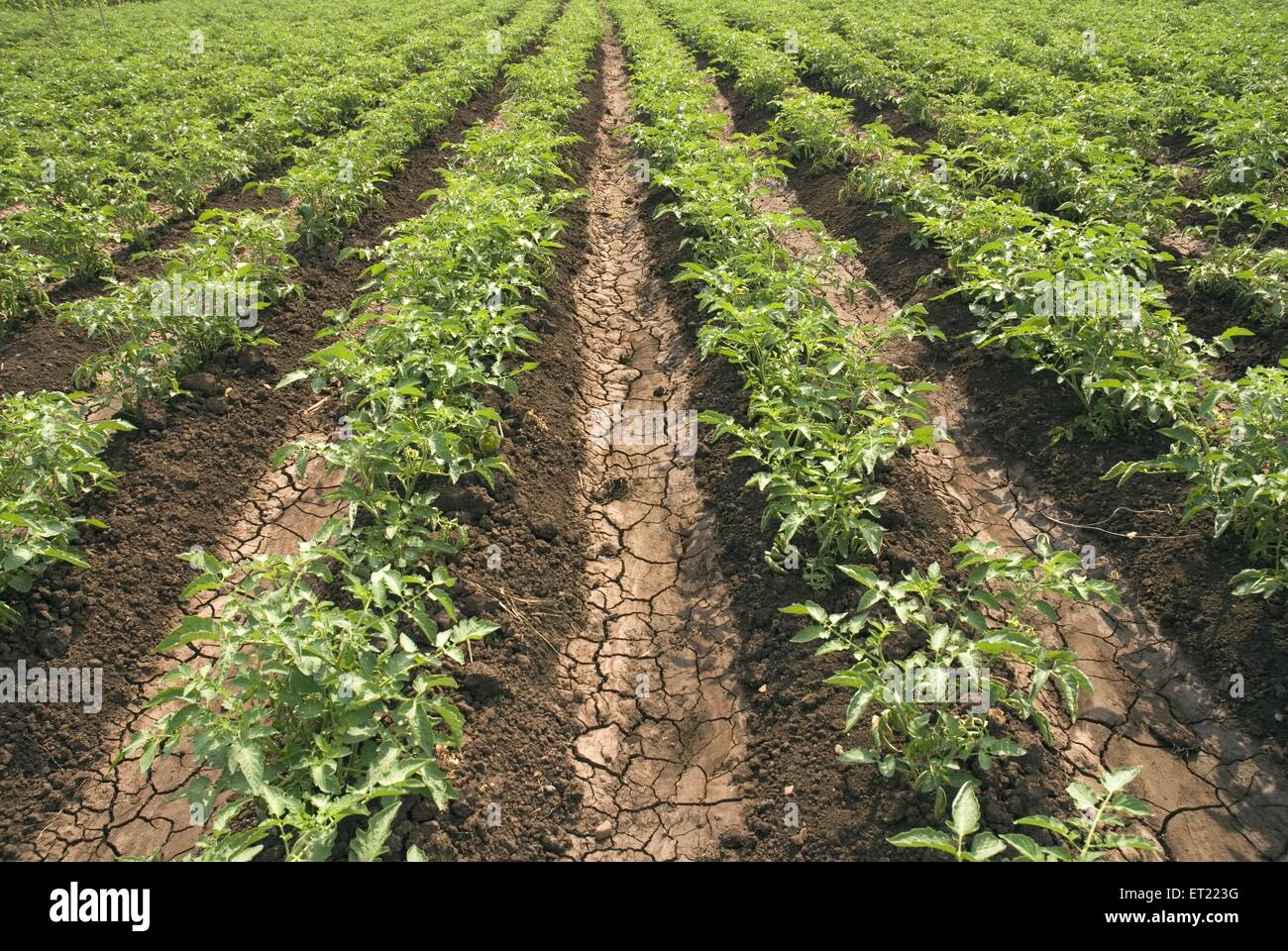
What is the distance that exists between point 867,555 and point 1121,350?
1.90 m

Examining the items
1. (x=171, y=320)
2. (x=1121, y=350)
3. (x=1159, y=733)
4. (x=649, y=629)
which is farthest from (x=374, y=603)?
(x=1121, y=350)

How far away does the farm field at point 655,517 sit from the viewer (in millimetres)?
2641

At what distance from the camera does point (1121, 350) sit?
397 centimetres

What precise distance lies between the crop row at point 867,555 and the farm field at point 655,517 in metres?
0.03

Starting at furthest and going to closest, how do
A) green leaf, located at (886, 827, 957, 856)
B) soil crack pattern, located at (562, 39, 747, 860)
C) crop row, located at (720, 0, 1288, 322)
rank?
crop row, located at (720, 0, 1288, 322), soil crack pattern, located at (562, 39, 747, 860), green leaf, located at (886, 827, 957, 856)

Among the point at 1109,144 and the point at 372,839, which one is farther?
the point at 1109,144

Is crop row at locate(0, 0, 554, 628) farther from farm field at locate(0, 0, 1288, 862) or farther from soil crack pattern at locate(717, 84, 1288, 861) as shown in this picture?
soil crack pattern at locate(717, 84, 1288, 861)

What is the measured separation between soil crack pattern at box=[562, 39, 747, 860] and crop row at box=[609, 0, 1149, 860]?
1.63 ft
